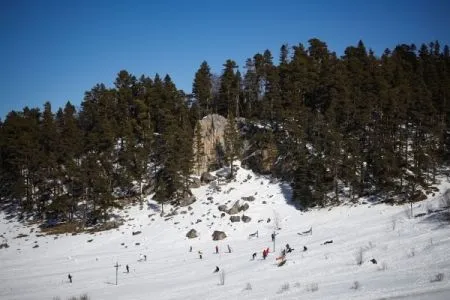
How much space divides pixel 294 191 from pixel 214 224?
1303 cm

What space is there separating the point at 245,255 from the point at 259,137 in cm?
3143

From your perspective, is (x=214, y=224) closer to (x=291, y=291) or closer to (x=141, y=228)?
(x=141, y=228)

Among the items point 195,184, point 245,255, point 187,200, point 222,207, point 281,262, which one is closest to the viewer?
point 281,262

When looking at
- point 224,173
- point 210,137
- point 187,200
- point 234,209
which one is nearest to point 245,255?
point 234,209

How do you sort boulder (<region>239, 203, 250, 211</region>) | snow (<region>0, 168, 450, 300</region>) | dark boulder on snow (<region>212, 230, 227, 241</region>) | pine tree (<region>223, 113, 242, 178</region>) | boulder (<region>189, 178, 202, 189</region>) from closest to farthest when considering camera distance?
snow (<region>0, 168, 450, 300</region>)
dark boulder on snow (<region>212, 230, 227, 241</region>)
boulder (<region>239, 203, 250, 211</region>)
pine tree (<region>223, 113, 242, 178</region>)
boulder (<region>189, 178, 202, 189</region>)

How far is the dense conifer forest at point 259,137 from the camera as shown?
50.8m

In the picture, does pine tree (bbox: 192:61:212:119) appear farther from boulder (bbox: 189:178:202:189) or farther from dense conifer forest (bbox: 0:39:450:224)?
boulder (bbox: 189:178:202:189)

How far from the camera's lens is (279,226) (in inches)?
1887

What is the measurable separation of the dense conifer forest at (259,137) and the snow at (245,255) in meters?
4.35

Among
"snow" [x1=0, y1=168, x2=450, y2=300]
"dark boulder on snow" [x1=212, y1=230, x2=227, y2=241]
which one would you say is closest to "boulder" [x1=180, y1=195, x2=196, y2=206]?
"snow" [x1=0, y1=168, x2=450, y2=300]

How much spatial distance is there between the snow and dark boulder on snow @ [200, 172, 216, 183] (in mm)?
2469

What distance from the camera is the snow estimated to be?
20438mm

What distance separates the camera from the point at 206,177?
63875 mm

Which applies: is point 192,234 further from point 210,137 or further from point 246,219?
point 210,137
